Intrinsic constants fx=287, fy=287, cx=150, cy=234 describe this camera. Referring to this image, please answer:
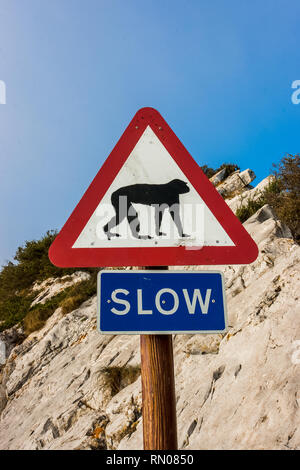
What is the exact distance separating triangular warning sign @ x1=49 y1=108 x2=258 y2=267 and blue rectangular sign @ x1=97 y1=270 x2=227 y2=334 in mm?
91

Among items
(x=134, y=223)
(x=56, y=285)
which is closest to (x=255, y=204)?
(x=56, y=285)

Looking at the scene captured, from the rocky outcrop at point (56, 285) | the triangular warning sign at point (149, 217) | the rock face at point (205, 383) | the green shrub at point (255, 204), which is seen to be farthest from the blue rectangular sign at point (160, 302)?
the rocky outcrop at point (56, 285)

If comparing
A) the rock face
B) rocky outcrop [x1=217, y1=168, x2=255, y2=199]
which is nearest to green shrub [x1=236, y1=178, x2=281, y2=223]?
the rock face

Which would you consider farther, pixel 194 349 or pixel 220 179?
pixel 220 179

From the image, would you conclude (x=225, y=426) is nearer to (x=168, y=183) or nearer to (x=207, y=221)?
(x=207, y=221)

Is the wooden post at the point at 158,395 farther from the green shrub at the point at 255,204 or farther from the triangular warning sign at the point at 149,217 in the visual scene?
the green shrub at the point at 255,204

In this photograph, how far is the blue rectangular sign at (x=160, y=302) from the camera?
1.42 m

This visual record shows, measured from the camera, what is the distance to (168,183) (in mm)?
1688

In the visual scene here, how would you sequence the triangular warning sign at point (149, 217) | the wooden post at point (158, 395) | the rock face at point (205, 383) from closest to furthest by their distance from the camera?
1. the wooden post at point (158, 395)
2. the triangular warning sign at point (149, 217)
3. the rock face at point (205, 383)

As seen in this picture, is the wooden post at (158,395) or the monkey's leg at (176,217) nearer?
the wooden post at (158,395)

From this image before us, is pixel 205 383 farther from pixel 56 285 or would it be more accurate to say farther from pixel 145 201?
pixel 56 285

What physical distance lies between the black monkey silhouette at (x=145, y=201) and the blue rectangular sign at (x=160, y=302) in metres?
0.24
